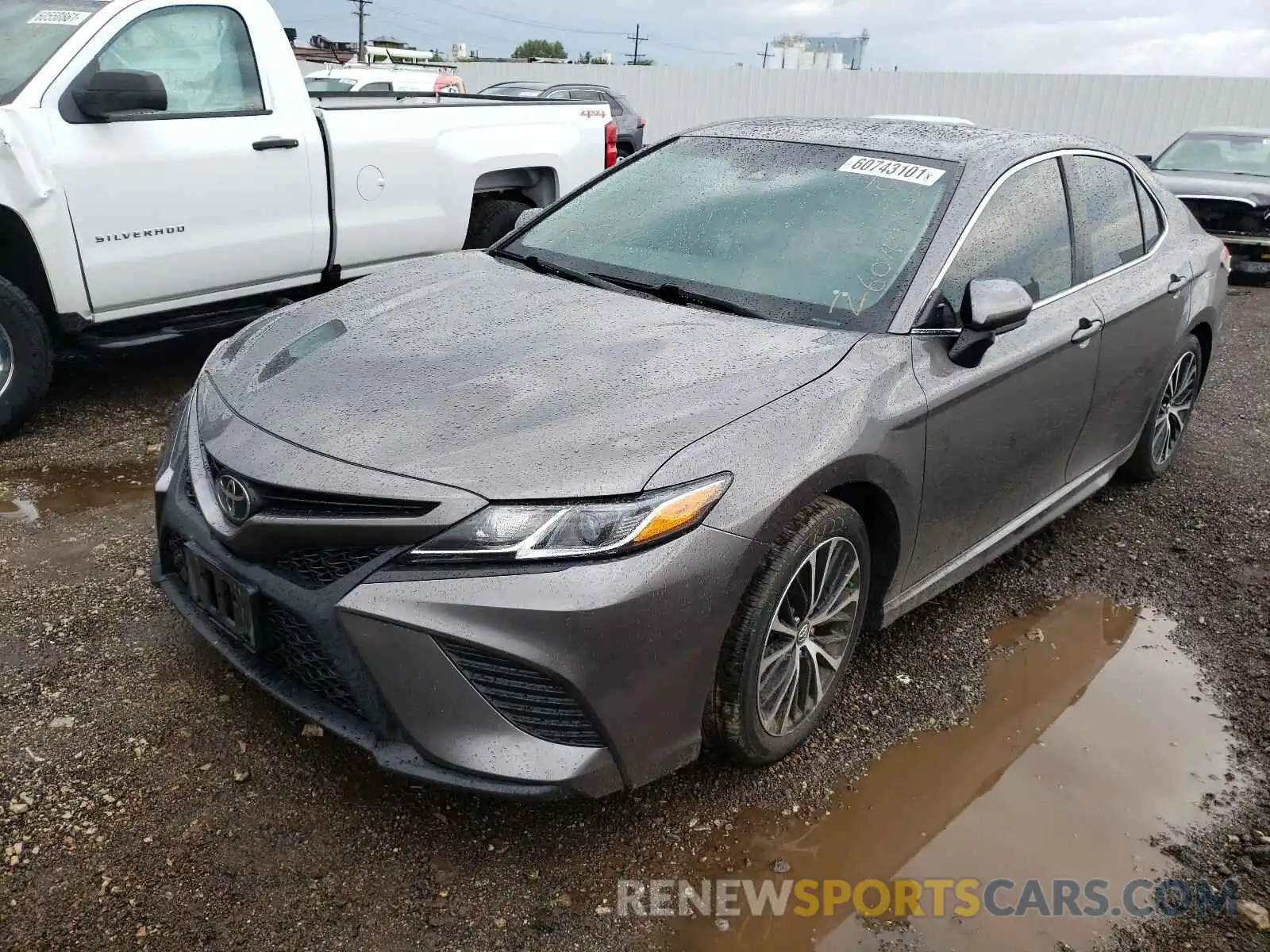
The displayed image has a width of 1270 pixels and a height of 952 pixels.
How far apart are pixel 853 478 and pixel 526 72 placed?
108 feet

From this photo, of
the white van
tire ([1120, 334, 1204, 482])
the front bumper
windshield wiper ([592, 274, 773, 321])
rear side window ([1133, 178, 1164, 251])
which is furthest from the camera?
the white van

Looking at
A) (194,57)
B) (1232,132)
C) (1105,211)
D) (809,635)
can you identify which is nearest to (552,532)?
(809,635)

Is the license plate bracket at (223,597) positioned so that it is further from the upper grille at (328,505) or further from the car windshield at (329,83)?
the car windshield at (329,83)

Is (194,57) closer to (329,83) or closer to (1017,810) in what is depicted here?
(1017,810)

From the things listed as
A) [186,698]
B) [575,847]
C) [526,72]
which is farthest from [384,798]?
[526,72]

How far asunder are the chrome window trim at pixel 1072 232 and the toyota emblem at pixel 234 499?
5.79 feet

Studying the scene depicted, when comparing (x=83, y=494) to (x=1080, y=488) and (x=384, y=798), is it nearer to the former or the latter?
(x=384, y=798)

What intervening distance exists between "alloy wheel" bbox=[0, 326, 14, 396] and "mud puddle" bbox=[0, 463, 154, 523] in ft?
1.42

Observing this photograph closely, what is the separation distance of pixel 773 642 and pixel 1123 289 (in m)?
2.29

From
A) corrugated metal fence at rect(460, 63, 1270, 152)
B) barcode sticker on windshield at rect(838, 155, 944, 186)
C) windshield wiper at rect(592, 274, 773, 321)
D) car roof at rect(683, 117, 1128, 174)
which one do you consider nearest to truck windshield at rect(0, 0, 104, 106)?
car roof at rect(683, 117, 1128, 174)

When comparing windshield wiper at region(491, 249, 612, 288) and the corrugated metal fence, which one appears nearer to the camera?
windshield wiper at region(491, 249, 612, 288)

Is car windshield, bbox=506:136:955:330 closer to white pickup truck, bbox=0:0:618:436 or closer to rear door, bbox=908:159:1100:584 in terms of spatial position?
rear door, bbox=908:159:1100:584

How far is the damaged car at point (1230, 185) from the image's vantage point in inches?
405

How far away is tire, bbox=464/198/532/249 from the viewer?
6.53 metres
